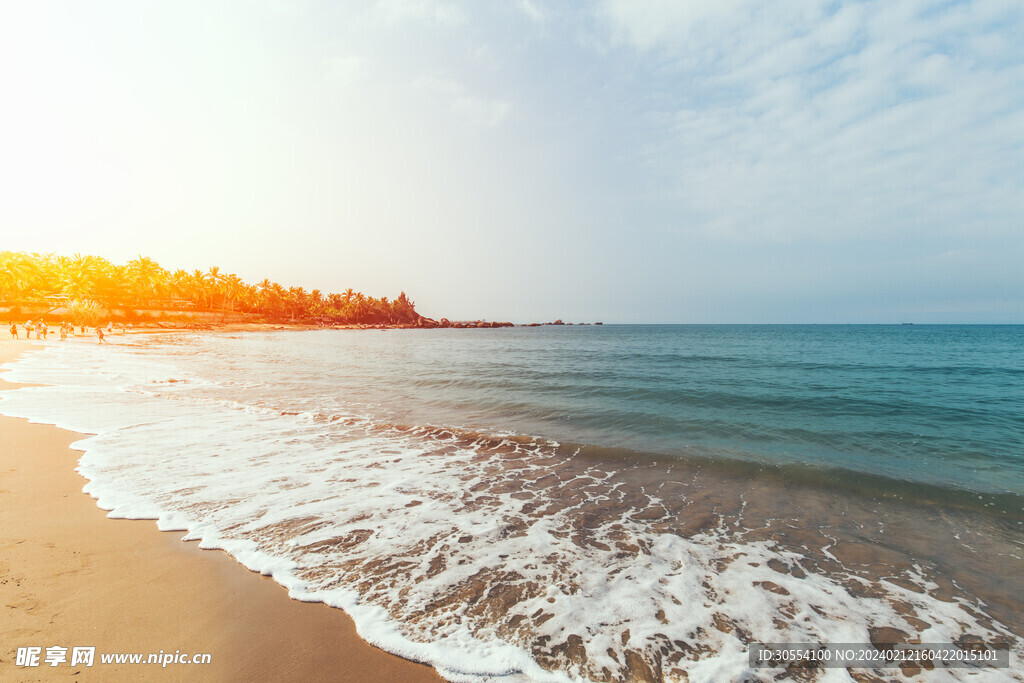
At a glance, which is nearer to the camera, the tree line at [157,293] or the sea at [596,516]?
the sea at [596,516]

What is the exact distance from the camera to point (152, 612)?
12.4 ft

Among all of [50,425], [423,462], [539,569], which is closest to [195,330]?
[50,425]

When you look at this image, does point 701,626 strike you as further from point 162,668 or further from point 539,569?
point 162,668

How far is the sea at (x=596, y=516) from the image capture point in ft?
12.7

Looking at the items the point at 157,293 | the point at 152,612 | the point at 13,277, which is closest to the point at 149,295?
the point at 157,293

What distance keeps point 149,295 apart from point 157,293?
3.13 meters

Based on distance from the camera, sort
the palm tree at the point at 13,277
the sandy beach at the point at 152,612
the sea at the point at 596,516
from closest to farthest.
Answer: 1. the sandy beach at the point at 152,612
2. the sea at the point at 596,516
3. the palm tree at the point at 13,277

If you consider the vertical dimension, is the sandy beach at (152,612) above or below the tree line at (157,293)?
below

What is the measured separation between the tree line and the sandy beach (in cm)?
9305

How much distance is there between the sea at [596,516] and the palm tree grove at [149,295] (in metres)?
90.1

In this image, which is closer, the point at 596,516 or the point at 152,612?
the point at 152,612

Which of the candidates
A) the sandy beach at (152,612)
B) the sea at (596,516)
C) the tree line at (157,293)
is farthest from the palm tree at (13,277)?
the sandy beach at (152,612)

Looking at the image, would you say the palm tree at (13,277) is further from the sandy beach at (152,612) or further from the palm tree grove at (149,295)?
the sandy beach at (152,612)

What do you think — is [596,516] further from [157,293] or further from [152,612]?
[157,293]
